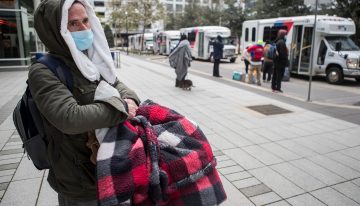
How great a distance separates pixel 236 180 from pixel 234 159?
66cm

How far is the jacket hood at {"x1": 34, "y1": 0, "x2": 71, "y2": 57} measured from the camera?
1.48 m

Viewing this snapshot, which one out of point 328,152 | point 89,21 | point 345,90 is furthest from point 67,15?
point 345,90

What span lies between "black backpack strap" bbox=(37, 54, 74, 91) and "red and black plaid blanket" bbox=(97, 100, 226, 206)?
32 centimetres

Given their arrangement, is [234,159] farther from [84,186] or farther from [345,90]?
[345,90]

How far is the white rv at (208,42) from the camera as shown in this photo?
24000mm

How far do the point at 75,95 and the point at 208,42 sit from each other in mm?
24348

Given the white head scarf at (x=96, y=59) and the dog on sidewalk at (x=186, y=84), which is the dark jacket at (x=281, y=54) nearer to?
the dog on sidewalk at (x=186, y=84)

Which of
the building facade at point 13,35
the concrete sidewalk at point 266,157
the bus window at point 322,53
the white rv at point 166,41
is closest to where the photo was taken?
the concrete sidewalk at point 266,157

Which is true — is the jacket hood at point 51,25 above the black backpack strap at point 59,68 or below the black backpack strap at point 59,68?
above

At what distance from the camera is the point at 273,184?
148 inches

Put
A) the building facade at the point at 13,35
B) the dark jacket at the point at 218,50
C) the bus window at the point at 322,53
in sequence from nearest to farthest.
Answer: the dark jacket at the point at 218,50 < the bus window at the point at 322,53 < the building facade at the point at 13,35

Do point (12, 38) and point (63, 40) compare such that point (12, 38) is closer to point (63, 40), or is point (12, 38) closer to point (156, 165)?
point (63, 40)

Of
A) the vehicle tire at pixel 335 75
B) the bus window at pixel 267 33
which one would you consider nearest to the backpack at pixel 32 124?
the vehicle tire at pixel 335 75

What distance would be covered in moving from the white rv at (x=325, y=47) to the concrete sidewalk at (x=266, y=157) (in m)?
6.66
